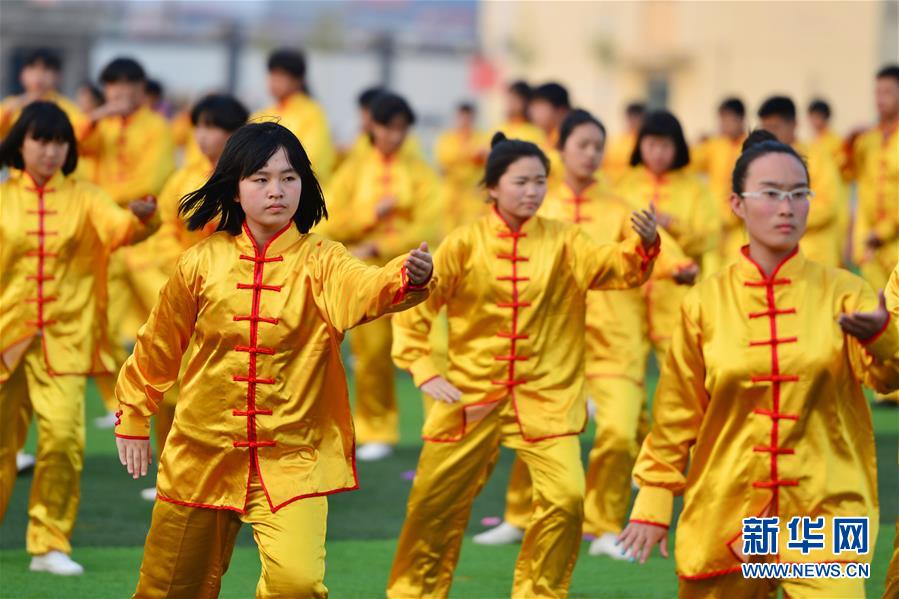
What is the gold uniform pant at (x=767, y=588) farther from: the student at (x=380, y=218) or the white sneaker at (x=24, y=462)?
the student at (x=380, y=218)

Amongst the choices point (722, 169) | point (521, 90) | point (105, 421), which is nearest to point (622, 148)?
point (521, 90)

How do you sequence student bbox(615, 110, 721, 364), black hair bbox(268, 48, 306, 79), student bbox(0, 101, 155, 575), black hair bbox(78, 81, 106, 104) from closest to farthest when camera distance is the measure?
student bbox(0, 101, 155, 575), student bbox(615, 110, 721, 364), black hair bbox(268, 48, 306, 79), black hair bbox(78, 81, 106, 104)

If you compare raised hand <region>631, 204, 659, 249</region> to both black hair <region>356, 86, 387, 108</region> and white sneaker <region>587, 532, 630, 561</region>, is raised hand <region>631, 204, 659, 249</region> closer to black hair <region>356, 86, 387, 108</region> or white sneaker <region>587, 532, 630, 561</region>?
white sneaker <region>587, 532, 630, 561</region>

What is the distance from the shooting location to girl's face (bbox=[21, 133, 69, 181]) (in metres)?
7.38

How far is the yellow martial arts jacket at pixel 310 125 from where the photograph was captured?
11.0m

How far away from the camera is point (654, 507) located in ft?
16.5

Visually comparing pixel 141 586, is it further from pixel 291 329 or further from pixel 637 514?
pixel 637 514

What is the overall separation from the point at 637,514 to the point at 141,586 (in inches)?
62.4

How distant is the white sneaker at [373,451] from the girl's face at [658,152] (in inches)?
102

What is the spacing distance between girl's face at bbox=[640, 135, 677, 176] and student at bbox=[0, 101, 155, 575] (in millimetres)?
2975

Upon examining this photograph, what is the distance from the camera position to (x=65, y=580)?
7.08 m

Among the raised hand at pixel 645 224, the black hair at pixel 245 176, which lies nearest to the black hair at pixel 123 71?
the raised hand at pixel 645 224

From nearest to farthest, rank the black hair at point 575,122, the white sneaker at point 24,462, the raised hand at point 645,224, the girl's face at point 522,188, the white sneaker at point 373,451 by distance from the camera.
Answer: the raised hand at point 645,224 < the girl's face at point 522,188 < the black hair at point 575,122 < the white sneaker at point 24,462 < the white sneaker at point 373,451

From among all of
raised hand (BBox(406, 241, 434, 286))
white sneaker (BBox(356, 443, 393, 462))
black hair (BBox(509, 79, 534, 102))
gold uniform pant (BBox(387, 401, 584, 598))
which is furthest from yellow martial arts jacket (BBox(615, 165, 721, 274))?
black hair (BBox(509, 79, 534, 102))
